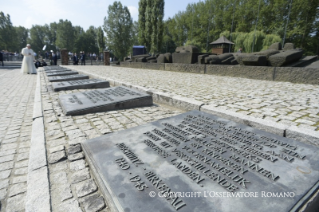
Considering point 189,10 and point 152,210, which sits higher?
point 189,10

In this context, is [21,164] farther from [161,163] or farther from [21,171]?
[161,163]

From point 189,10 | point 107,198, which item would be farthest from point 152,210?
point 189,10

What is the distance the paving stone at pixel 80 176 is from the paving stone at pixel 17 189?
0.46 metres

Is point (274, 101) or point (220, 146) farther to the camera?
point (274, 101)

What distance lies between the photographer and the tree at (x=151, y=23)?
35.6m

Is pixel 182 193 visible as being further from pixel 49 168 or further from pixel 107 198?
pixel 49 168

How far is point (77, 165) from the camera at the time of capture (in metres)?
2.06

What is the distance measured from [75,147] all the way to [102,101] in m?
1.85

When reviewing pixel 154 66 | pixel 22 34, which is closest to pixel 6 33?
pixel 22 34

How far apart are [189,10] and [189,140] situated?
203 feet

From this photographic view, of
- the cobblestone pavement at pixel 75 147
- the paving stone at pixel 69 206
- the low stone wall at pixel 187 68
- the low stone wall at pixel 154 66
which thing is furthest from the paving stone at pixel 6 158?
the low stone wall at pixel 154 66

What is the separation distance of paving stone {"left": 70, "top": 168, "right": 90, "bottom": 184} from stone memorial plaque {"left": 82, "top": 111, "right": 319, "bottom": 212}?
0.34ft

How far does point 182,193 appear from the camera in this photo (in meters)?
1.41

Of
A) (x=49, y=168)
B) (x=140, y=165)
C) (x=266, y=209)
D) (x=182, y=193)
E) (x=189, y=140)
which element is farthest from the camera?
(x=189, y=140)
